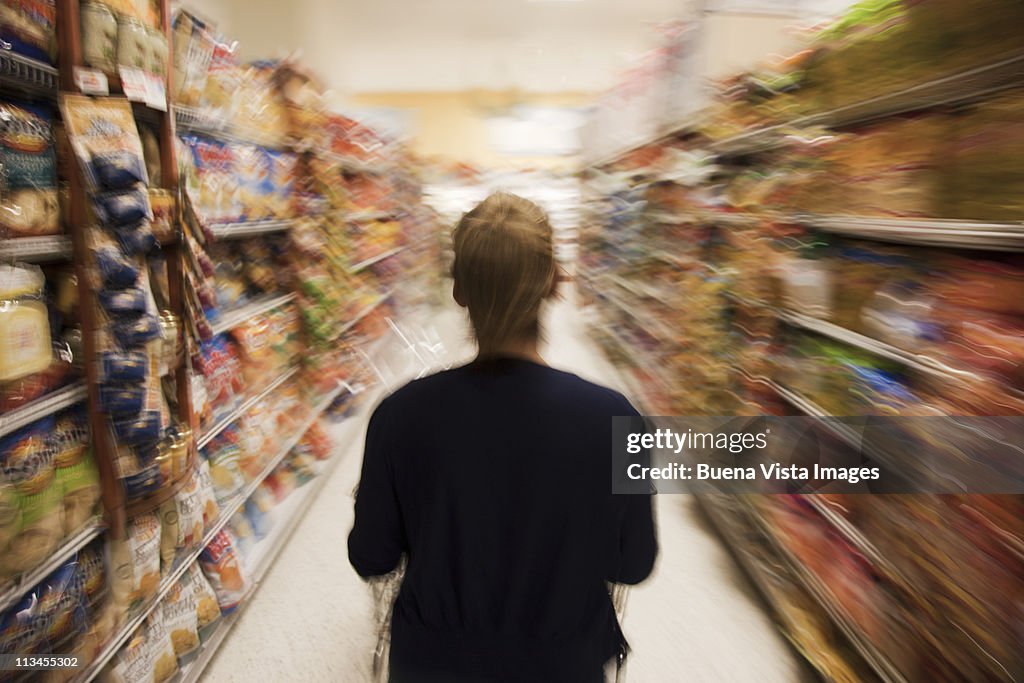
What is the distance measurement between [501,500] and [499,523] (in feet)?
0.16

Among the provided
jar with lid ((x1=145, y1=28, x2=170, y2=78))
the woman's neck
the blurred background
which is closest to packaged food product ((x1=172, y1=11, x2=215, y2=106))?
the blurred background

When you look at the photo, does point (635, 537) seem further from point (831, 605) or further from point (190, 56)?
point (190, 56)

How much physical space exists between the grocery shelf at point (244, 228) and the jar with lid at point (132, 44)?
599 millimetres

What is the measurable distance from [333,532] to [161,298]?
5.38 ft

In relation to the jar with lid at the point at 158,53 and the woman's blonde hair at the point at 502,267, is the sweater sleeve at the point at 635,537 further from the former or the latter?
the jar with lid at the point at 158,53

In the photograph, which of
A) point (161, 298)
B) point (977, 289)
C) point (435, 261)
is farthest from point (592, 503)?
point (435, 261)

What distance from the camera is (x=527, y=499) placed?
924 mm

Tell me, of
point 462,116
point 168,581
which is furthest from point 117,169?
point 462,116

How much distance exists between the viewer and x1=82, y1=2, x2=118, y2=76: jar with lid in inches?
44.5

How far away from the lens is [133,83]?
48.6 inches

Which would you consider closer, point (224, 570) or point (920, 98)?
point (920, 98)

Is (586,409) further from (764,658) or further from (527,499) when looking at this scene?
(764,658)

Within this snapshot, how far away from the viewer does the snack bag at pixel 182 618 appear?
5.48ft

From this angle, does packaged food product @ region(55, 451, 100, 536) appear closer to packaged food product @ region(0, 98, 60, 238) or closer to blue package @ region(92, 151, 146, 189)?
packaged food product @ region(0, 98, 60, 238)
